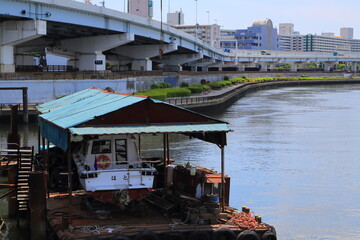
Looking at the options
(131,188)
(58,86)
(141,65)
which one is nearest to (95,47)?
(141,65)

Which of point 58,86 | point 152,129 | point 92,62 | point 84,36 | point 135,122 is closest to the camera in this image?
point 152,129

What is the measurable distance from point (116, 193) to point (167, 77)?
212 feet

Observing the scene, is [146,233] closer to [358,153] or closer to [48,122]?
[48,122]

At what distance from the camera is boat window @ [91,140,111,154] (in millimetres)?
18781

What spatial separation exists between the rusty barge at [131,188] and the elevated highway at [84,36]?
118 ft

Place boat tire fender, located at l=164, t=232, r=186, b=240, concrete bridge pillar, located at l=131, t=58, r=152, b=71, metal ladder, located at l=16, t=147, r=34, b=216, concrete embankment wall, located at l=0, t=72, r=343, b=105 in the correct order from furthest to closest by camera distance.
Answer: concrete bridge pillar, located at l=131, t=58, r=152, b=71
concrete embankment wall, located at l=0, t=72, r=343, b=105
metal ladder, located at l=16, t=147, r=34, b=216
boat tire fender, located at l=164, t=232, r=186, b=240

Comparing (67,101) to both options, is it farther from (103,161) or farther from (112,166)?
(112,166)

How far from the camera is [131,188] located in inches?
718

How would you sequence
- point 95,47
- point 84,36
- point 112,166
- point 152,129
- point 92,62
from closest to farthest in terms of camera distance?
point 152,129 < point 112,166 < point 92,62 < point 95,47 < point 84,36

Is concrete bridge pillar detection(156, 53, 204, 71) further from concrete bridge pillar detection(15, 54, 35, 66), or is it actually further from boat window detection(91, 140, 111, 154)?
boat window detection(91, 140, 111, 154)

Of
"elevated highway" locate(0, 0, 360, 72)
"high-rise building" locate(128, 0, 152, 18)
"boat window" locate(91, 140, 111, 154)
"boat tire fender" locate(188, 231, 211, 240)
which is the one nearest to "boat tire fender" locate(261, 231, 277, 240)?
"boat tire fender" locate(188, 231, 211, 240)

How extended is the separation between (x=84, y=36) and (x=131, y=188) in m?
60.6

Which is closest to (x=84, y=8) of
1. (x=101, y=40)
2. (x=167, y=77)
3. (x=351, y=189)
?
(x=101, y=40)

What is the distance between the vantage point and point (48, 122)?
20938 millimetres
